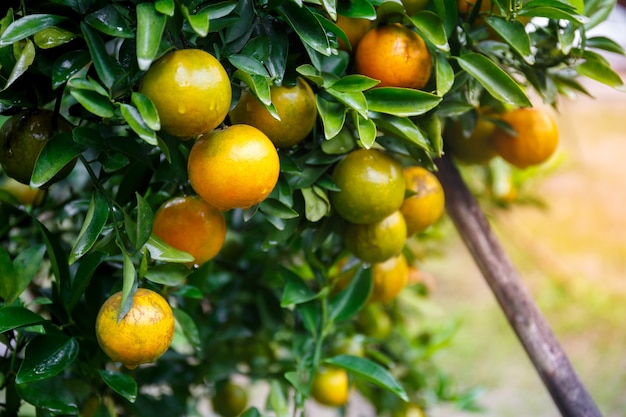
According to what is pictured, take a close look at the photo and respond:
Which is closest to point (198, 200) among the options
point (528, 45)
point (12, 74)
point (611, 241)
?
point (12, 74)

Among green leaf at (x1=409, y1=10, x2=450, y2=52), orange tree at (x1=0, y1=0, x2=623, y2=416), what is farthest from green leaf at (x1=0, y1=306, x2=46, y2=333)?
green leaf at (x1=409, y1=10, x2=450, y2=52)

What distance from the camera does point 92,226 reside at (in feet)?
1.82

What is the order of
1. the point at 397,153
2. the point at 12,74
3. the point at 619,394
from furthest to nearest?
the point at 619,394
the point at 397,153
the point at 12,74

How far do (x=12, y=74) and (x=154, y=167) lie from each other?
0.17 m

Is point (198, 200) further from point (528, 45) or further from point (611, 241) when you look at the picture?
point (611, 241)

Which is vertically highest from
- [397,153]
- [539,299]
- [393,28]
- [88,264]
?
[393,28]

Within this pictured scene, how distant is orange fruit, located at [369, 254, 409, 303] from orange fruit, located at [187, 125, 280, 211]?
0.32 meters

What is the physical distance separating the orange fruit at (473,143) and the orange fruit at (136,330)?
48 cm

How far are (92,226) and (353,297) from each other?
14.5 inches

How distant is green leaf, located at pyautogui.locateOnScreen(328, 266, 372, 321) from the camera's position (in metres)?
0.81

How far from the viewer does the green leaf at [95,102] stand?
1.54 ft

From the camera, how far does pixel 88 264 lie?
59cm

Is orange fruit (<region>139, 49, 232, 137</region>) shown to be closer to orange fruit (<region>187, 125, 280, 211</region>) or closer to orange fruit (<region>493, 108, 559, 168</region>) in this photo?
orange fruit (<region>187, 125, 280, 211</region>)

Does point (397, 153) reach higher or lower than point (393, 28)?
lower
